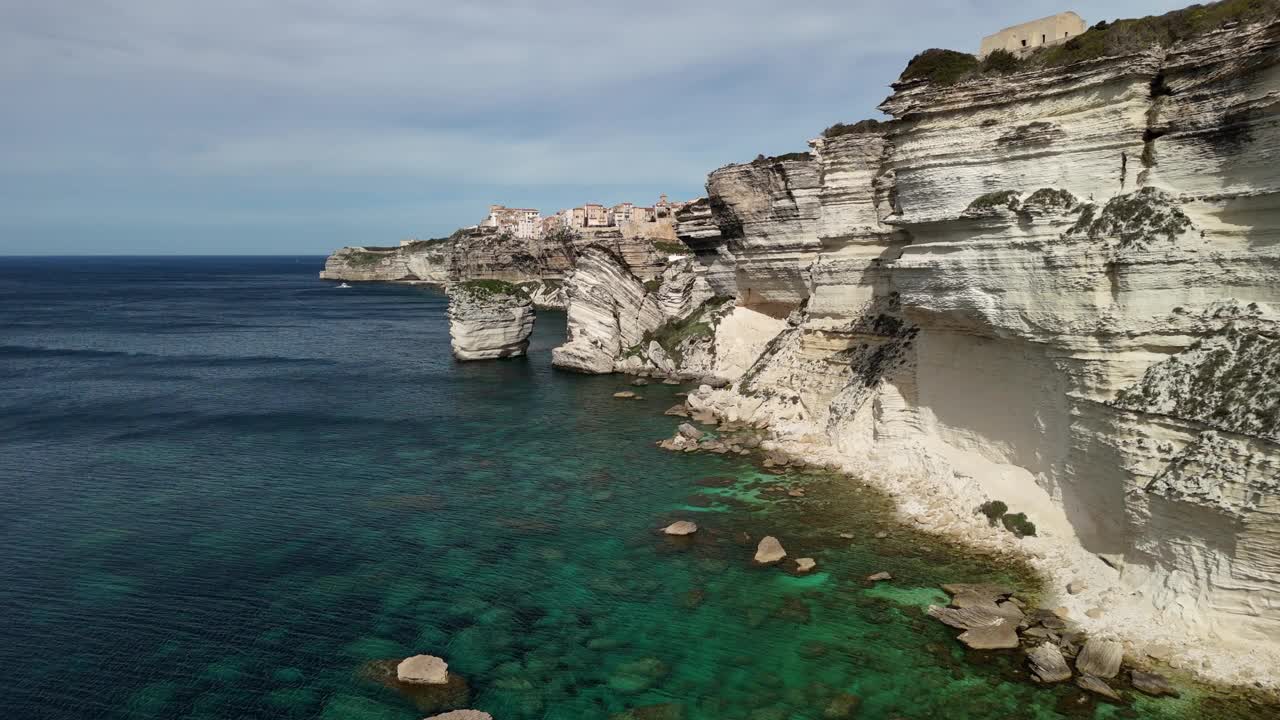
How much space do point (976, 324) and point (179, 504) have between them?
29818mm

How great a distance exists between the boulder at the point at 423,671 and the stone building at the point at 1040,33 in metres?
28.1

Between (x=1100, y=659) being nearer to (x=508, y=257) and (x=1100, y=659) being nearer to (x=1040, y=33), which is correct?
(x=1040, y=33)

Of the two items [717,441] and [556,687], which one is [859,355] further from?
[556,687]

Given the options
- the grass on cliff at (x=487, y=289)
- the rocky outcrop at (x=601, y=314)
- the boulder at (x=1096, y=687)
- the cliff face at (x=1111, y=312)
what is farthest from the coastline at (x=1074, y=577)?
the grass on cliff at (x=487, y=289)

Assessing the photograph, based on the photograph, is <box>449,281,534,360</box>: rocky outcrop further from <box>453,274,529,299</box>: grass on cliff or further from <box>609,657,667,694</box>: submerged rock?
<box>609,657,667,694</box>: submerged rock

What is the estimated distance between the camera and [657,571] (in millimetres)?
23047

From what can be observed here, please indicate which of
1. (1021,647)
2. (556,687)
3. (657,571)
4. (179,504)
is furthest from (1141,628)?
(179,504)

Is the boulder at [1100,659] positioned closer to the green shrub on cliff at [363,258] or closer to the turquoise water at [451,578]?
the turquoise water at [451,578]

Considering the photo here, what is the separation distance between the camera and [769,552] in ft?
77.5

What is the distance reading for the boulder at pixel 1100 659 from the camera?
55.0 ft

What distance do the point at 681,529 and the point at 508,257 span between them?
341 ft

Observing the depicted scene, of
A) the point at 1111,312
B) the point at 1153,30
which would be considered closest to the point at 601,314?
the point at 1153,30

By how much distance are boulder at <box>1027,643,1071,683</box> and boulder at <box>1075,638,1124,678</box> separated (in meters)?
0.34

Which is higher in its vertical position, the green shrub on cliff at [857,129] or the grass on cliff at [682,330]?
the green shrub on cliff at [857,129]
